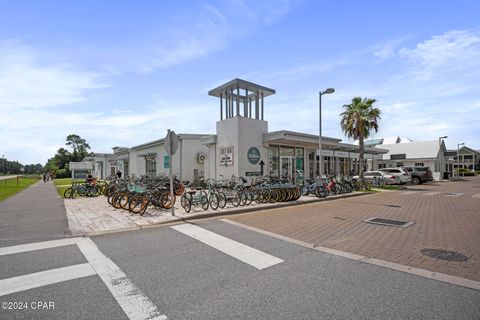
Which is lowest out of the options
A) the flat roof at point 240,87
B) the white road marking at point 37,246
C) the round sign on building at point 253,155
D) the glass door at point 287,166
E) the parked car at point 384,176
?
the white road marking at point 37,246

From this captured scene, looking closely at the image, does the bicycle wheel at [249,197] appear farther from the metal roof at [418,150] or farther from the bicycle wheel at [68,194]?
→ the metal roof at [418,150]

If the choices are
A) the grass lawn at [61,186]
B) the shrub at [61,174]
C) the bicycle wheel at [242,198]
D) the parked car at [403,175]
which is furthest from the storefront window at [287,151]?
the shrub at [61,174]

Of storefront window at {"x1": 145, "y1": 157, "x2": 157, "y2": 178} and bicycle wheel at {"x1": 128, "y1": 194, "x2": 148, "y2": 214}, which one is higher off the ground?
storefront window at {"x1": 145, "y1": 157, "x2": 157, "y2": 178}

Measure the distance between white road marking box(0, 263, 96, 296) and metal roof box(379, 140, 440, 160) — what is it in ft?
151

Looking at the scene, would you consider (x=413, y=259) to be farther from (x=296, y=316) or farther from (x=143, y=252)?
(x=143, y=252)

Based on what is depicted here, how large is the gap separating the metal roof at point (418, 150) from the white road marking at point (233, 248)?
43.1 m

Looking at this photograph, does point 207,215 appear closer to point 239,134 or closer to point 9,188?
point 239,134

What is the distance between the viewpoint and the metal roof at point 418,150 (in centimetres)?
4046

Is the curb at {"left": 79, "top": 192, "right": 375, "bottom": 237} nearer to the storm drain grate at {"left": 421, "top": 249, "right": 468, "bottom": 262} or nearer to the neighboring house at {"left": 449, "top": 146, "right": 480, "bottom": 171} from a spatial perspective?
the storm drain grate at {"left": 421, "top": 249, "right": 468, "bottom": 262}

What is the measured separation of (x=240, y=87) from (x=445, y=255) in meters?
14.2

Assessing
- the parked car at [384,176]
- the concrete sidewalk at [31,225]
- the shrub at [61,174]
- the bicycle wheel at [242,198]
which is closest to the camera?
the concrete sidewalk at [31,225]

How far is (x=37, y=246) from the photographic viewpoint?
5703 millimetres

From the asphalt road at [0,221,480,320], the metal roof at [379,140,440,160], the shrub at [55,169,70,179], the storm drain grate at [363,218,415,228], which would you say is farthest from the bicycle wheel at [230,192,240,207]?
the shrub at [55,169,70,179]

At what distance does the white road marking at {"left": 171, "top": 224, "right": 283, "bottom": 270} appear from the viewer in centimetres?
471
